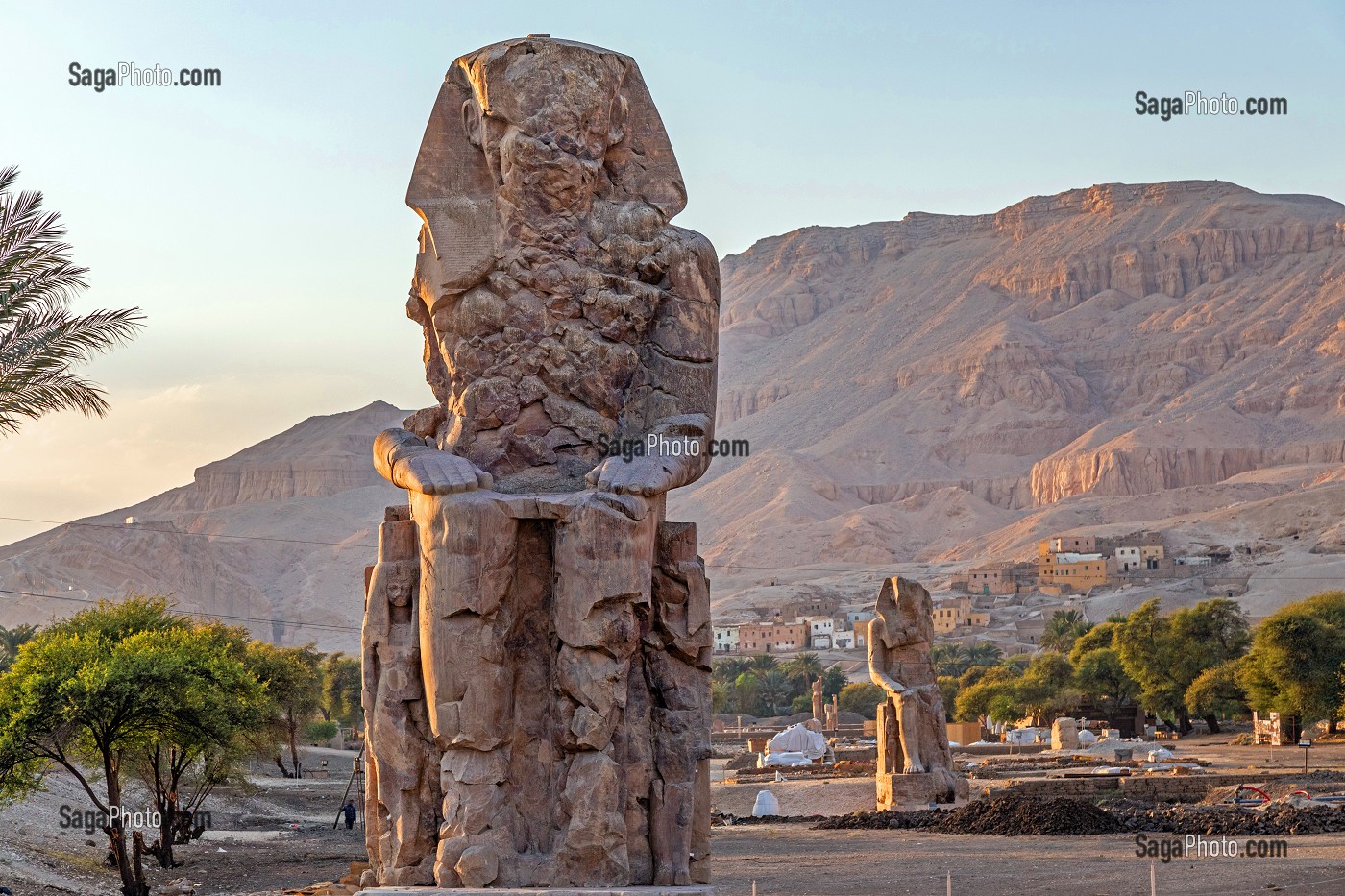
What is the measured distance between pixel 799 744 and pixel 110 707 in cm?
1945

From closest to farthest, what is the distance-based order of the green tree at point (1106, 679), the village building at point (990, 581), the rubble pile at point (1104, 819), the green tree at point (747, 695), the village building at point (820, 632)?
the rubble pile at point (1104, 819), the green tree at point (1106, 679), the green tree at point (747, 695), the village building at point (820, 632), the village building at point (990, 581)

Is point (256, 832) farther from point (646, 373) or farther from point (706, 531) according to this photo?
point (706, 531)

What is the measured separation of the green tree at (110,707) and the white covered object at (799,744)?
1596cm

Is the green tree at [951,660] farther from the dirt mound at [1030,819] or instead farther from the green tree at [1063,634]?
the dirt mound at [1030,819]

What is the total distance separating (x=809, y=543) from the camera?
170 m

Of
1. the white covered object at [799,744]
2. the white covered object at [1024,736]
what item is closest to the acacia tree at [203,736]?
the white covered object at [799,744]

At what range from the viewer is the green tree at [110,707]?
16.4 metres

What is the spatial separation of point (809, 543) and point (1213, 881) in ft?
520

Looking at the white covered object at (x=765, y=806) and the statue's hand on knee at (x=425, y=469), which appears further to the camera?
the white covered object at (x=765, y=806)

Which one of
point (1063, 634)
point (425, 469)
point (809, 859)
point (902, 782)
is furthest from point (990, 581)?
point (425, 469)

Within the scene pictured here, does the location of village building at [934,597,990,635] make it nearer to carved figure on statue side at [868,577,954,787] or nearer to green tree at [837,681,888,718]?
green tree at [837,681,888,718]

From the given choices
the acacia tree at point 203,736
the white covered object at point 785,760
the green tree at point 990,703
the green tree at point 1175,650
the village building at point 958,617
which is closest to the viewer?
the acacia tree at point 203,736

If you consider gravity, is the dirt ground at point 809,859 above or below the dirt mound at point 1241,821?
below

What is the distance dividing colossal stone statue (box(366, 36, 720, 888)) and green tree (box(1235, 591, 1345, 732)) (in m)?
31.0
